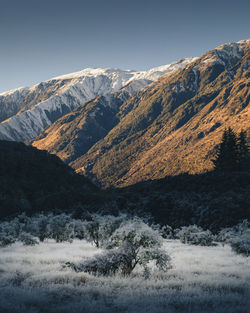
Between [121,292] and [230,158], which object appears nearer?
[121,292]

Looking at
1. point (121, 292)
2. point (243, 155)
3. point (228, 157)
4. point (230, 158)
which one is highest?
point (243, 155)

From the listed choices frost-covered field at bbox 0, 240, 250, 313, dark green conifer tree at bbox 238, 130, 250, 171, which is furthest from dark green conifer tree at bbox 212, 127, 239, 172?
frost-covered field at bbox 0, 240, 250, 313

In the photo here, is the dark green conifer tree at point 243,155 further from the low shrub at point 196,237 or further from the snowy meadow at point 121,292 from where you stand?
the snowy meadow at point 121,292

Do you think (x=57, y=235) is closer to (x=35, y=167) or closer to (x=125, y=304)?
(x=125, y=304)

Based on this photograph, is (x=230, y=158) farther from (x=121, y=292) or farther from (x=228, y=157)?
(x=121, y=292)

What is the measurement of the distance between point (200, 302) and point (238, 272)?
7.85 meters

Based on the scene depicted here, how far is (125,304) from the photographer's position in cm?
1045

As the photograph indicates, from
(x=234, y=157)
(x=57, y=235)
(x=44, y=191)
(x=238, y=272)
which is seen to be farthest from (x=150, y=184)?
(x=238, y=272)

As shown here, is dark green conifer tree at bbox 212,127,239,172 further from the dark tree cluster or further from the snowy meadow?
the snowy meadow

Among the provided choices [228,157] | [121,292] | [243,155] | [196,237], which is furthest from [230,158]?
[121,292]

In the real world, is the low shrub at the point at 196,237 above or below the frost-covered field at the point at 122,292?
below

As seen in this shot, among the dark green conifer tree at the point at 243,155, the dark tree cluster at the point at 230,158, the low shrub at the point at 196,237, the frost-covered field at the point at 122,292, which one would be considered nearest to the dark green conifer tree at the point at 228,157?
the dark tree cluster at the point at 230,158

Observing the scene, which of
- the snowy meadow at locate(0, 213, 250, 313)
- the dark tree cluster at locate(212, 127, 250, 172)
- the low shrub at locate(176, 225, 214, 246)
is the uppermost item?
the dark tree cluster at locate(212, 127, 250, 172)

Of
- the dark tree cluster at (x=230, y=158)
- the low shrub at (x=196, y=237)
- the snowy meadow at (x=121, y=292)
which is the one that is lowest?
the low shrub at (x=196, y=237)
